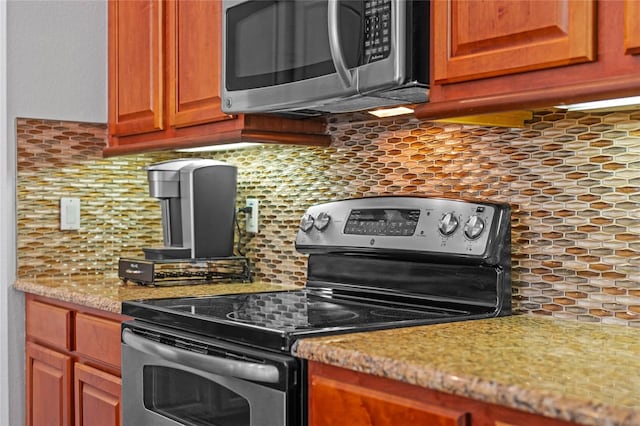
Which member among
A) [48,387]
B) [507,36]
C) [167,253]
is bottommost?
[48,387]

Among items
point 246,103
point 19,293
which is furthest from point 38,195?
point 246,103

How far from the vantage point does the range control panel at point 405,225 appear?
1.86 meters

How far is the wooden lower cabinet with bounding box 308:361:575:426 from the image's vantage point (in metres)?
1.20

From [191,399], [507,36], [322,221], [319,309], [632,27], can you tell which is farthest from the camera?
[322,221]

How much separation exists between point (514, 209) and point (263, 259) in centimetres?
110

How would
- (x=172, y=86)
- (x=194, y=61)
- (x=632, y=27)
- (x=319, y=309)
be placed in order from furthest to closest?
(x=172, y=86)
(x=194, y=61)
(x=319, y=309)
(x=632, y=27)

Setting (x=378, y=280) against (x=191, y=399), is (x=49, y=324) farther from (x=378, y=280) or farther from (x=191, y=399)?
(x=378, y=280)

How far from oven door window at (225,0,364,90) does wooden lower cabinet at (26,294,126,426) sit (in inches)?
30.2

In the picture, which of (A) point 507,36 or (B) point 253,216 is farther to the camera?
(B) point 253,216

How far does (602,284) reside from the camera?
174 centimetres

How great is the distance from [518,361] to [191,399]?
84cm

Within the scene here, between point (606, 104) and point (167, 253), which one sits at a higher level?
point (606, 104)

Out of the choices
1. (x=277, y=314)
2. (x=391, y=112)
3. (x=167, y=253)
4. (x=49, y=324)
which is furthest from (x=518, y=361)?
(x=49, y=324)

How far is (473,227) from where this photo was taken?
→ 73.5 inches
